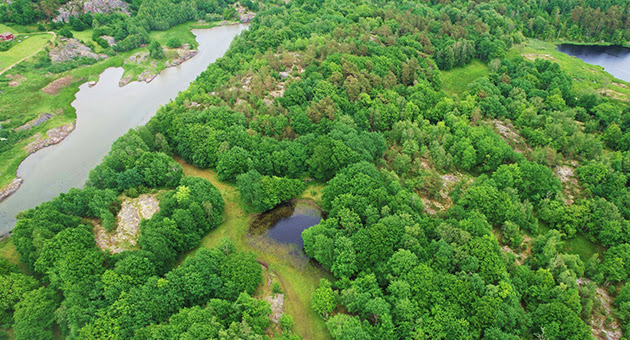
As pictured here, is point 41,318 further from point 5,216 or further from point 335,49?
point 335,49

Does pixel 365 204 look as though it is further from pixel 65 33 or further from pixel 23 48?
pixel 23 48

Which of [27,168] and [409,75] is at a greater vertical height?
[409,75]

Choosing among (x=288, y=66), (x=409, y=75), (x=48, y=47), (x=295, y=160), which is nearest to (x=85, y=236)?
(x=295, y=160)

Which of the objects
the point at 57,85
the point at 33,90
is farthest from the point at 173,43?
the point at 33,90

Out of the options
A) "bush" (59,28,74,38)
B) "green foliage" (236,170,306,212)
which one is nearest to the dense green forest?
"green foliage" (236,170,306,212)

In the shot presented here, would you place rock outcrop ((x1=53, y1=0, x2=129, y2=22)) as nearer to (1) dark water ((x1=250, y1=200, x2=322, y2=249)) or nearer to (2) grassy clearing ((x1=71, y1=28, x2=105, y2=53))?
(2) grassy clearing ((x1=71, y1=28, x2=105, y2=53))

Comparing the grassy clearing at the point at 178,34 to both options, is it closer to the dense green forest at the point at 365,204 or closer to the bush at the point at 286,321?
the dense green forest at the point at 365,204

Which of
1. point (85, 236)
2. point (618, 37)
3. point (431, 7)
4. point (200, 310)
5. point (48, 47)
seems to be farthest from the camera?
point (431, 7)
